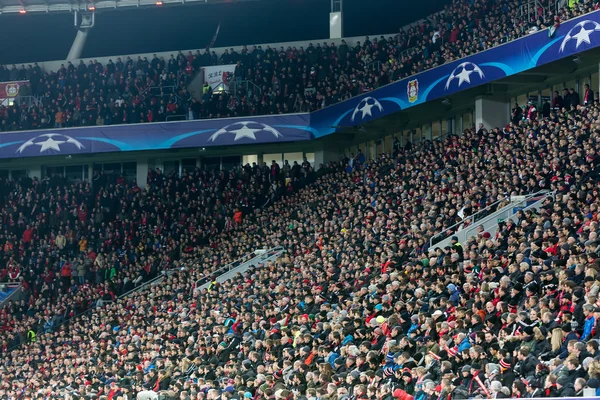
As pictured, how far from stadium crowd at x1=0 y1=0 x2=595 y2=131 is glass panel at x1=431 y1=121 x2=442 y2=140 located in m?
2.13

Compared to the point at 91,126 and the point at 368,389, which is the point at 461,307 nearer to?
the point at 368,389

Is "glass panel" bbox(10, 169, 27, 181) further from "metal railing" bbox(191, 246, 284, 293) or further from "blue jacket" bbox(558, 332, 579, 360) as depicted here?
"blue jacket" bbox(558, 332, 579, 360)

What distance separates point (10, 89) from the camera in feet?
129

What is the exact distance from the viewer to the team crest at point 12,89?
3919 centimetres

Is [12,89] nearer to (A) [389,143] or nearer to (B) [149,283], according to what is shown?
(B) [149,283]

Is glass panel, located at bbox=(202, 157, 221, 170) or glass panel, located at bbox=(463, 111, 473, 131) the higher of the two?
glass panel, located at bbox=(463, 111, 473, 131)

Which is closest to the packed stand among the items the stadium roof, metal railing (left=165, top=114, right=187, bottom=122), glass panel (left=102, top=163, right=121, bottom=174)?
glass panel (left=102, top=163, right=121, bottom=174)

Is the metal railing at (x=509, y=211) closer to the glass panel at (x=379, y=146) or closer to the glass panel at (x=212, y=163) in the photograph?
the glass panel at (x=379, y=146)

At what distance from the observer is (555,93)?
2505 cm

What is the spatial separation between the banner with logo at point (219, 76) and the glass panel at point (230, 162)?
2741mm

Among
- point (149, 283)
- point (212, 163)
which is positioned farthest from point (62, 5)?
point (149, 283)

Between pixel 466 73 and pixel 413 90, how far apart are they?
2.63 metres


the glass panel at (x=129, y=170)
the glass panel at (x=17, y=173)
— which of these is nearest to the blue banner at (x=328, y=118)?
the glass panel at (x=129, y=170)

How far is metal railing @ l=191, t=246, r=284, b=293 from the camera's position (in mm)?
27531
